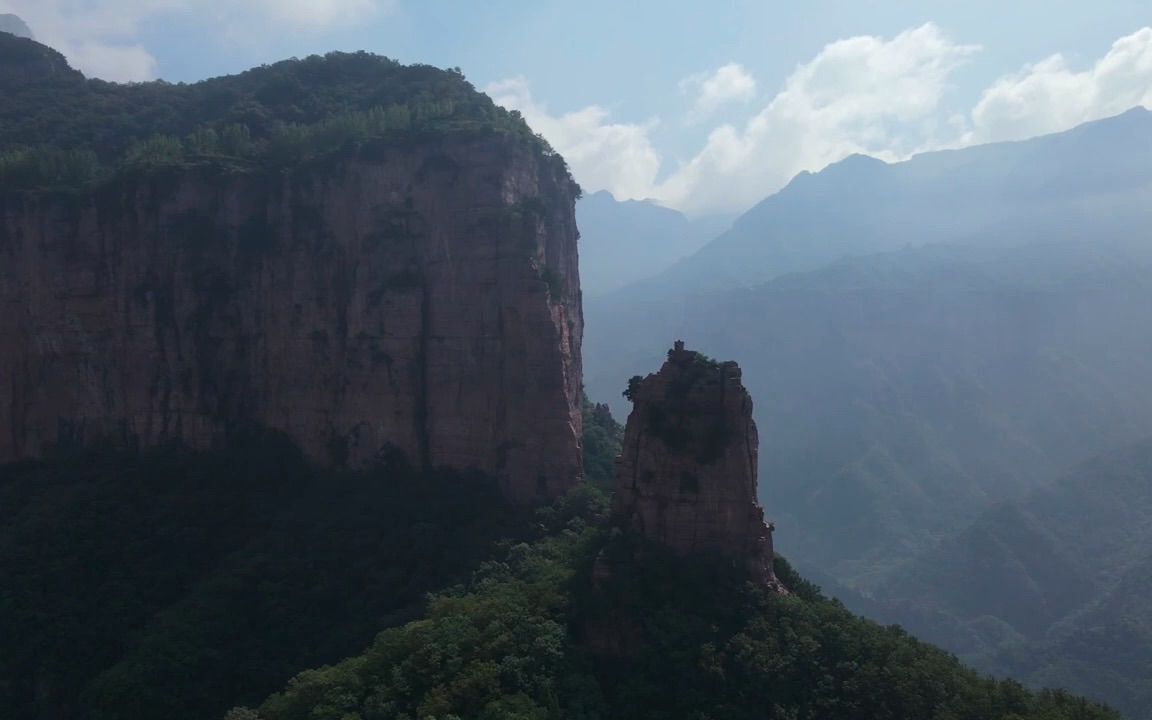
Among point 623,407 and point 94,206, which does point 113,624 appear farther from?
point 623,407

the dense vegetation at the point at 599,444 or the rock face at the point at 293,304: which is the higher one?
the rock face at the point at 293,304

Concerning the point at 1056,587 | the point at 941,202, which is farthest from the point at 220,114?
the point at 941,202

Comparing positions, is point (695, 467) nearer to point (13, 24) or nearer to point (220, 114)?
point (220, 114)

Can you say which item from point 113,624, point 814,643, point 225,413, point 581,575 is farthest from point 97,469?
point 814,643

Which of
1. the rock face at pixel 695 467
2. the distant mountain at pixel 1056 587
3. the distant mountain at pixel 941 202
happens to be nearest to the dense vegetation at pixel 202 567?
the rock face at pixel 695 467

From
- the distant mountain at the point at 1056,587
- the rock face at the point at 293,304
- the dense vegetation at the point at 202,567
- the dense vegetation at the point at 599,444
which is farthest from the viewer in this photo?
the distant mountain at the point at 1056,587

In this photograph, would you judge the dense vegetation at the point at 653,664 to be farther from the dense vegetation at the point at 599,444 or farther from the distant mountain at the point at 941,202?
the distant mountain at the point at 941,202

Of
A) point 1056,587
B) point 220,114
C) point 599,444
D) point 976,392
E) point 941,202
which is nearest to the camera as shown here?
point 599,444
